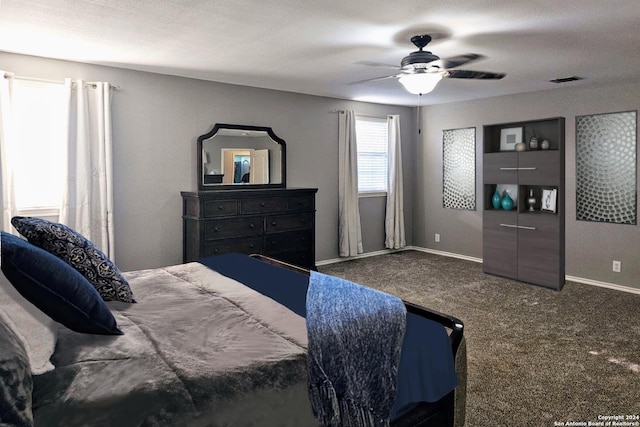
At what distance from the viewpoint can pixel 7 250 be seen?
1.51 m

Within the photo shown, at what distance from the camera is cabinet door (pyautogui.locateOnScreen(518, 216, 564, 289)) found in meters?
4.91

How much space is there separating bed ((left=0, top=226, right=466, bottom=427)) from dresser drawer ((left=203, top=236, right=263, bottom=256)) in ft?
7.97

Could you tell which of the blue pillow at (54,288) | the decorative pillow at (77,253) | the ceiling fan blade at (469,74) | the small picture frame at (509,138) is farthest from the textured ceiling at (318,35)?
the blue pillow at (54,288)

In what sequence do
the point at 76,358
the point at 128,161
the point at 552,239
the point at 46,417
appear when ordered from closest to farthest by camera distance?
1. the point at 46,417
2. the point at 76,358
3. the point at 128,161
4. the point at 552,239

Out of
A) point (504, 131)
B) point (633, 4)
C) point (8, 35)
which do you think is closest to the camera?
point (633, 4)

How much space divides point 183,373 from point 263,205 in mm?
3618

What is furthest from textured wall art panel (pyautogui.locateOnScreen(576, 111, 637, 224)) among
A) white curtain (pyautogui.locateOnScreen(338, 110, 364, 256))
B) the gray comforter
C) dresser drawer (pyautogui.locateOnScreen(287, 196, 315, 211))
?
the gray comforter

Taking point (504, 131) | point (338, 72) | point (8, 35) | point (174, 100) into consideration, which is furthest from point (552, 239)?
point (8, 35)

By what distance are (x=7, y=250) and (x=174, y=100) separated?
358 cm

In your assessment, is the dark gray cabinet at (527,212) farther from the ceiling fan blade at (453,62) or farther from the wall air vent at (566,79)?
the ceiling fan blade at (453,62)

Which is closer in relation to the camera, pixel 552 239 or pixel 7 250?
pixel 7 250

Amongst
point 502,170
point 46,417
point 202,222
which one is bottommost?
point 46,417

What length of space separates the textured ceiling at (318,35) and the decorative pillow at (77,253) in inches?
57.3

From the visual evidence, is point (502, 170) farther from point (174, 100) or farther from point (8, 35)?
point (8, 35)
